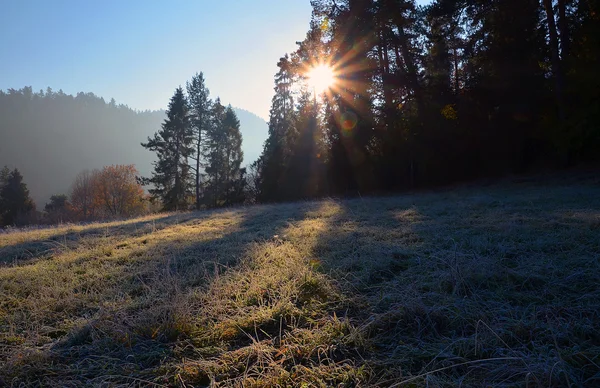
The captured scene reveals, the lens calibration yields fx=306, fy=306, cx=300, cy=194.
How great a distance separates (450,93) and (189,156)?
70.9 feet

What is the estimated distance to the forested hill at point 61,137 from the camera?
9488 centimetres

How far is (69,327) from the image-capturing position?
2.27 meters

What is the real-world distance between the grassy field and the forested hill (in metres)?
83.9

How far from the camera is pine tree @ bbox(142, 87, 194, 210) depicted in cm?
2755

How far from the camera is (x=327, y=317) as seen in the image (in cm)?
220

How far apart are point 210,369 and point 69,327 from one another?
1.36 metres

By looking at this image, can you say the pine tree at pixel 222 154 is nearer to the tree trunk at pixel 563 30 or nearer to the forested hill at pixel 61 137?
the tree trunk at pixel 563 30

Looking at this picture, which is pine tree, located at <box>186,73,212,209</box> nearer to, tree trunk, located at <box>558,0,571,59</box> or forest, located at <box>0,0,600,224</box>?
forest, located at <box>0,0,600,224</box>

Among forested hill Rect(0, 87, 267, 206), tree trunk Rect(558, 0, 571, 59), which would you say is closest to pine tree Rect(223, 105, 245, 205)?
tree trunk Rect(558, 0, 571, 59)

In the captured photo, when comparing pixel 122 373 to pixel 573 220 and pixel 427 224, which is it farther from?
pixel 573 220

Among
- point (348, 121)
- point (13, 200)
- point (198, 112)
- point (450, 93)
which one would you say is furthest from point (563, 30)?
point (13, 200)

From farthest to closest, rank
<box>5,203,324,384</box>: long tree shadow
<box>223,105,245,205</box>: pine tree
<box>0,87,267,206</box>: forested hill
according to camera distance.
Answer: <box>0,87,267,206</box>: forested hill → <box>223,105,245,205</box>: pine tree → <box>5,203,324,384</box>: long tree shadow

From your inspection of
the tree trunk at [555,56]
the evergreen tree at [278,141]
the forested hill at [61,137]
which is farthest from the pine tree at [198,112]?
the forested hill at [61,137]

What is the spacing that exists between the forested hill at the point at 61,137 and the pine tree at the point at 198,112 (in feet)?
187
